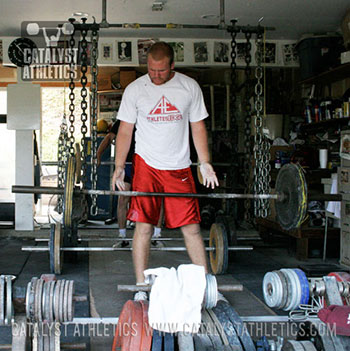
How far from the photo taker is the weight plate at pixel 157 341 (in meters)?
1.88

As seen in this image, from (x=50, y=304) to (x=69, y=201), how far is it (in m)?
1.54

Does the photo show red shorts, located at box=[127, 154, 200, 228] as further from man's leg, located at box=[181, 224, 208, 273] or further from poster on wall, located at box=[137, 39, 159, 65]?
poster on wall, located at box=[137, 39, 159, 65]

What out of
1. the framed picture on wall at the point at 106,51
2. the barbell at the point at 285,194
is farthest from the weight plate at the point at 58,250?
the framed picture on wall at the point at 106,51

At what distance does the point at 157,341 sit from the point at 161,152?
152 cm

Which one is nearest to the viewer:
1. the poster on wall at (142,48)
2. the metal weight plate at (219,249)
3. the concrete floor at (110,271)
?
the concrete floor at (110,271)

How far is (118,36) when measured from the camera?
5.93 metres

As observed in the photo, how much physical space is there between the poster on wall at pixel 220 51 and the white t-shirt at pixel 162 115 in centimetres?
286

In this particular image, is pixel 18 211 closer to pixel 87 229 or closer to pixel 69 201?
pixel 87 229

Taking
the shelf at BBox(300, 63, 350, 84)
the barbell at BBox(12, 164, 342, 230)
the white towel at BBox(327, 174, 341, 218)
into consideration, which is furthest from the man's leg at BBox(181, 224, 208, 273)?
the shelf at BBox(300, 63, 350, 84)

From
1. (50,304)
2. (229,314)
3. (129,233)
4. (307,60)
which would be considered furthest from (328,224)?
(50,304)

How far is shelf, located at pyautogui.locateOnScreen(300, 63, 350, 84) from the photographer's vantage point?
5.00 metres

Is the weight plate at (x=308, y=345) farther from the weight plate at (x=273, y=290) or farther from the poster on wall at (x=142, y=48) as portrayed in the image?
the poster on wall at (x=142, y=48)

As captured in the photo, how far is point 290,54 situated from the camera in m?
6.05

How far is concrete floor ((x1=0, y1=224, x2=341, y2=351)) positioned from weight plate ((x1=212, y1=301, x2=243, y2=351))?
0.59 m
